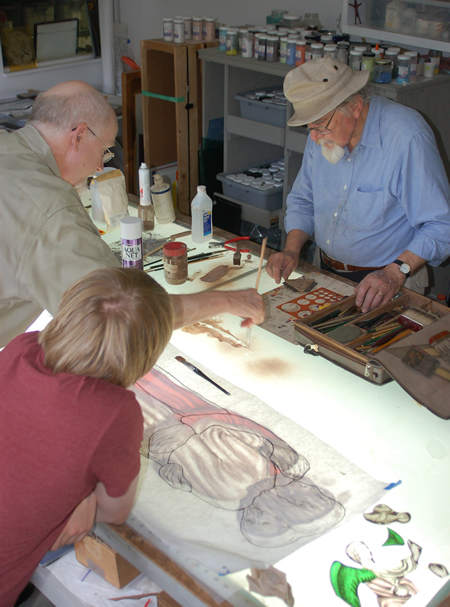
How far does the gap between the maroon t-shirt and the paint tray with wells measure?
75cm

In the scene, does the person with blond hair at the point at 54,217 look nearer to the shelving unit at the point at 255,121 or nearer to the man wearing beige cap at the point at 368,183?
the man wearing beige cap at the point at 368,183

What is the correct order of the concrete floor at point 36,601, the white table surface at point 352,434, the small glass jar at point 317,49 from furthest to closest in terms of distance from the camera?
the small glass jar at point 317,49 → the concrete floor at point 36,601 → the white table surface at point 352,434

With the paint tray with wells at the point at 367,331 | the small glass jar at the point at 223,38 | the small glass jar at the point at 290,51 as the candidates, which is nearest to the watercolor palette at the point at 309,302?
the paint tray with wells at the point at 367,331

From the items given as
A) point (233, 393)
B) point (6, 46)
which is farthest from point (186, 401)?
point (6, 46)

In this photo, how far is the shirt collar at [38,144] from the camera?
5.61ft

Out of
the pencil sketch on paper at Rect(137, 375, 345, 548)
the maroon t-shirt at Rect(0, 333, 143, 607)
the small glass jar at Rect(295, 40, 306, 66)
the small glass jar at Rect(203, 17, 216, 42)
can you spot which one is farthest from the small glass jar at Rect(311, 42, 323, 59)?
the maroon t-shirt at Rect(0, 333, 143, 607)

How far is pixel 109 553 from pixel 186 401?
432 mm

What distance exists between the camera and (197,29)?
3967 mm

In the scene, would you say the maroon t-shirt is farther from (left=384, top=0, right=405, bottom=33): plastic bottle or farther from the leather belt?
(left=384, top=0, right=405, bottom=33): plastic bottle

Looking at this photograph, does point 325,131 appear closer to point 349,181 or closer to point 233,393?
point 349,181

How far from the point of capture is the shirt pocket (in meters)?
2.17

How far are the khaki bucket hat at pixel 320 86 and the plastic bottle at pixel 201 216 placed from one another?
1.75 ft

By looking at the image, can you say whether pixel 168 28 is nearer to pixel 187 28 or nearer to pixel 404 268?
pixel 187 28

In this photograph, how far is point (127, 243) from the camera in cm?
206
